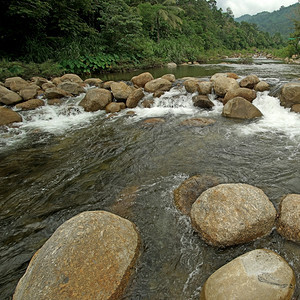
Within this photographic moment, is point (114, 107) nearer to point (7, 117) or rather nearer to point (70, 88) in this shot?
point (70, 88)

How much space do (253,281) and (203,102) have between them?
6.95 meters

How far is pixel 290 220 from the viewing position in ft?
8.33

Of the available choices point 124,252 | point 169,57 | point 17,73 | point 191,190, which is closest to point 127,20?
point 169,57

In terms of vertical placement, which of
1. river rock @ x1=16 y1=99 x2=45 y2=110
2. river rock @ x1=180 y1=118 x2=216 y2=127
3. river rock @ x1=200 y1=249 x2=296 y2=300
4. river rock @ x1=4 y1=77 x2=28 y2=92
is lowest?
river rock @ x1=180 y1=118 x2=216 y2=127

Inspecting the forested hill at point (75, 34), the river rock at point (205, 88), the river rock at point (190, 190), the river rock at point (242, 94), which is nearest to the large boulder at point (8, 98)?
the forested hill at point (75, 34)

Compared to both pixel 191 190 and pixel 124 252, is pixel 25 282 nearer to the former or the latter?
pixel 124 252

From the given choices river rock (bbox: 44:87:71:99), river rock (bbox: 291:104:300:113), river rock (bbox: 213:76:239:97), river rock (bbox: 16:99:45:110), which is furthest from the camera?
river rock (bbox: 44:87:71:99)

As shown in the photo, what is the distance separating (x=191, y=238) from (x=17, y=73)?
45.4 feet

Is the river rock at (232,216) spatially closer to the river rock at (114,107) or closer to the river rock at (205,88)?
the river rock at (114,107)

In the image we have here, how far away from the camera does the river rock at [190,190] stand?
3.18 metres

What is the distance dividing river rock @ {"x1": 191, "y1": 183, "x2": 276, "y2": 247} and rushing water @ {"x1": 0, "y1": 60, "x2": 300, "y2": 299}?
0.13m

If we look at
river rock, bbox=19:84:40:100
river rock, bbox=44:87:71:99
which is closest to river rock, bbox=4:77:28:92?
river rock, bbox=19:84:40:100

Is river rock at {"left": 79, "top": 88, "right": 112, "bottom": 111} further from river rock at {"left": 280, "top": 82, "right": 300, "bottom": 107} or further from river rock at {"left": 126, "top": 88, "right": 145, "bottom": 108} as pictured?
river rock at {"left": 280, "top": 82, "right": 300, "bottom": 107}

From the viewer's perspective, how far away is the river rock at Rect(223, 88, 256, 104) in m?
7.58
